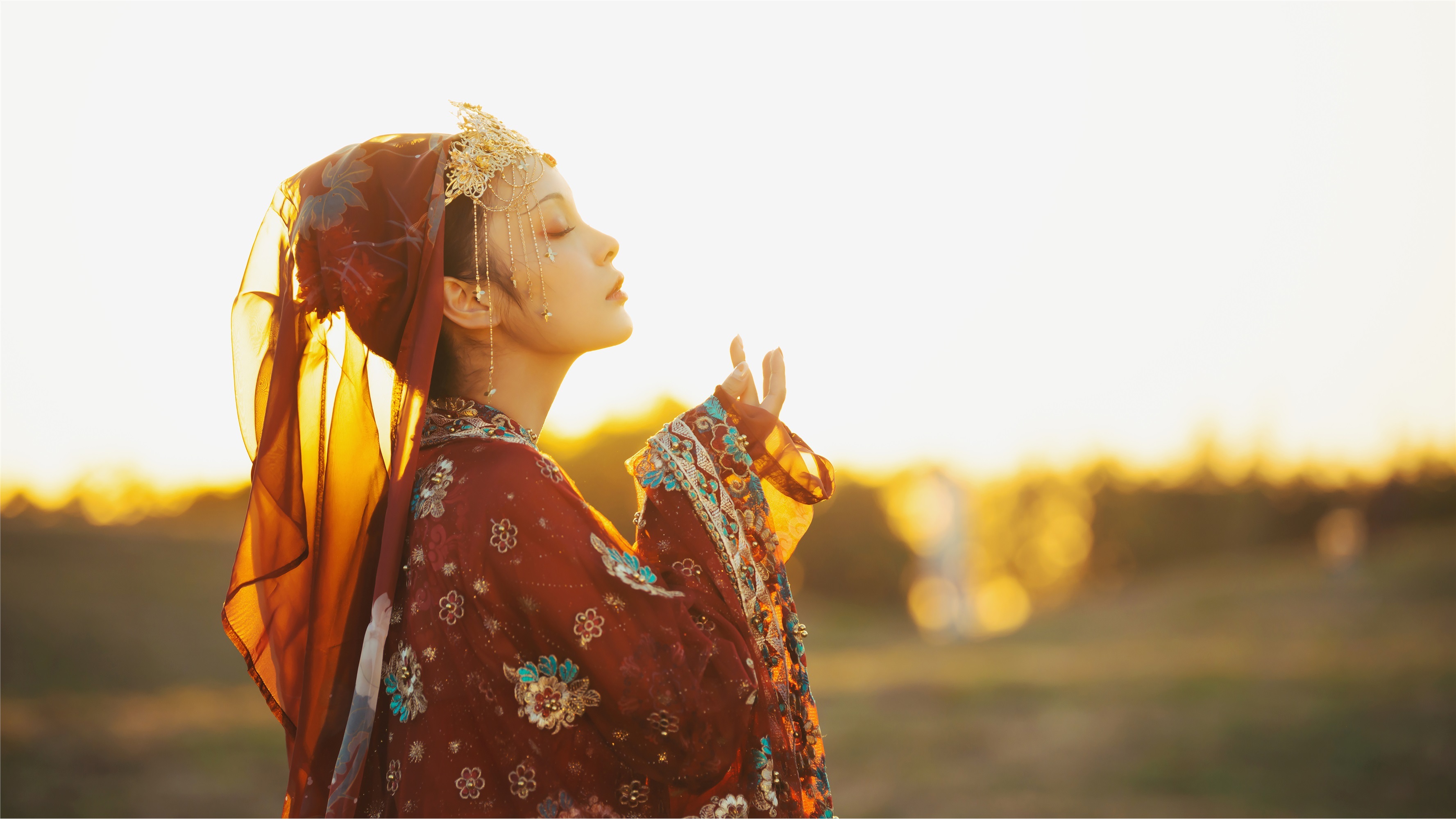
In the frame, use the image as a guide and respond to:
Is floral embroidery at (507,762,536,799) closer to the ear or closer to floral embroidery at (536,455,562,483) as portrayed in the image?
floral embroidery at (536,455,562,483)

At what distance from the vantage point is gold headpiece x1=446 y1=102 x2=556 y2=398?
1.92 m

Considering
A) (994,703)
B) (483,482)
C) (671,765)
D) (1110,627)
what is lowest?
(1110,627)

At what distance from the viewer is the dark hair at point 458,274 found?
192 cm

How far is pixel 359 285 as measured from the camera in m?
1.84

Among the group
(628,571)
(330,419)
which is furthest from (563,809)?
(330,419)

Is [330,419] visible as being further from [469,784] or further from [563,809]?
[563,809]

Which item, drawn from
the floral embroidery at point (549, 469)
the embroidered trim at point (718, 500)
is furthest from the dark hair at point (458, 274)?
the embroidered trim at point (718, 500)

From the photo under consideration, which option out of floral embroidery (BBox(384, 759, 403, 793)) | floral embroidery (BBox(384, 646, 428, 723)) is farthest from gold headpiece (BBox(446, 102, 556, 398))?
floral embroidery (BBox(384, 759, 403, 793))

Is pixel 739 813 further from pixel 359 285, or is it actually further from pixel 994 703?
pixel 994 703

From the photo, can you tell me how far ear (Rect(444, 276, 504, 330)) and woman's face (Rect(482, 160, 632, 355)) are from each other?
0.02m

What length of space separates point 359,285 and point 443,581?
576mm

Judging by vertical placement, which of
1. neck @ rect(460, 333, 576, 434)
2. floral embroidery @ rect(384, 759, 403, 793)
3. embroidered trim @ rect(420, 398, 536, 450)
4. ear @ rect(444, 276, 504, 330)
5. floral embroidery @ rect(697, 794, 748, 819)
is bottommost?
floral embroidery @ rect(697, 794, 748, 819)

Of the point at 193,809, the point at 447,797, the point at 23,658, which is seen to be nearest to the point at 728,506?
the point at 447,797

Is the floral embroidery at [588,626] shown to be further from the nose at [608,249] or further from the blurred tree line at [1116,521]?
the blurred tree line at [1116,521]
